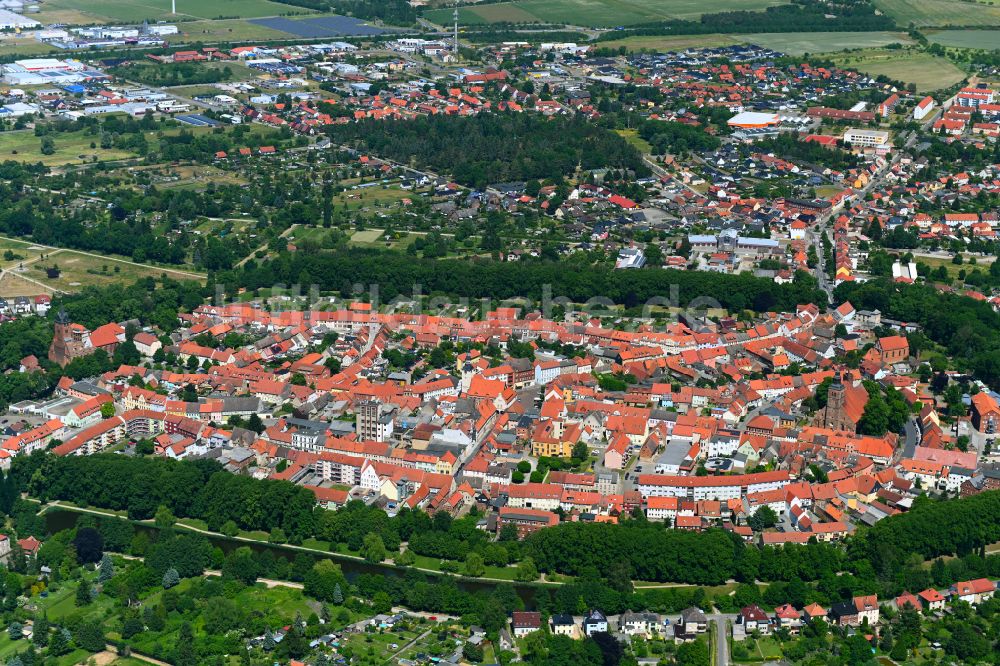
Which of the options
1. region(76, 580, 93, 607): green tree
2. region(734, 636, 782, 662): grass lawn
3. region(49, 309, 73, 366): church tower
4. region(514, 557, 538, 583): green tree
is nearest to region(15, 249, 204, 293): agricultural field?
region(49, 309, 73, 366): church tower

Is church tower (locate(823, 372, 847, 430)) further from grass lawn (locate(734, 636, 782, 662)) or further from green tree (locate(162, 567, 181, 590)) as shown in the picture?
green tree (locate(162, 567, 181, 590))

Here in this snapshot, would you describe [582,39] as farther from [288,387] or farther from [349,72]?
[288,387]

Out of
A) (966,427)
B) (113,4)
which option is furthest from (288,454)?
(113,4)

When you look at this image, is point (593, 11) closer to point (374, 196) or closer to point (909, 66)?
point (909, 66)

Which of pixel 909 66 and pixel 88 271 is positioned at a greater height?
pixel 909 66

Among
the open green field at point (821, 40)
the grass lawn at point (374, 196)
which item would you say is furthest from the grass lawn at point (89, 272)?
the open green field at point (821, 40)

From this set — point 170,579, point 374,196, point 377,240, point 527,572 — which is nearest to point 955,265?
point 377,240
